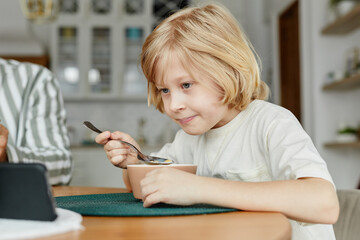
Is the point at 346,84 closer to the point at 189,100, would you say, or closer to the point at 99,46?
the point at 189,100

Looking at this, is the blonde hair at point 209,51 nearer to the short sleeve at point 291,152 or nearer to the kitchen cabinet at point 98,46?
the short sleeve at point 291,152

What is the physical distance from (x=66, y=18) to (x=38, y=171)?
201 inches

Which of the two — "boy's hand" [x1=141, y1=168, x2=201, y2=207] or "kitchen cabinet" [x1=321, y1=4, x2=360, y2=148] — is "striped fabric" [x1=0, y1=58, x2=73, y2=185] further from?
"kitchen cabinet" [x1=321, y1=4, x2=360, y2=148]

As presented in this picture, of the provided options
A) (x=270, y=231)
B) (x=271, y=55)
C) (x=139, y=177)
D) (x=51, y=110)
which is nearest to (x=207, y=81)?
(x=139, y=177)

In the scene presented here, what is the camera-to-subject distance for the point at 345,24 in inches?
136

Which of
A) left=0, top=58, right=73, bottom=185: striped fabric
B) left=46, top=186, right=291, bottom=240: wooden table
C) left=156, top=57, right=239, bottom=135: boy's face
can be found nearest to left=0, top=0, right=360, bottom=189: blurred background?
left=0, top=58, right=73, bottom=185: striped fabric

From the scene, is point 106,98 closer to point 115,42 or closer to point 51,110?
point 115,42

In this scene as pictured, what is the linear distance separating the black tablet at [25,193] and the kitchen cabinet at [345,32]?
293 centimetres

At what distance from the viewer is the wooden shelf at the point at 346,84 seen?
3.21 m

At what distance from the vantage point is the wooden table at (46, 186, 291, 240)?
53 cm

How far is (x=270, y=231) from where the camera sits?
556mm

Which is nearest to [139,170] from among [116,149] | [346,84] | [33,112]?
[116,149]

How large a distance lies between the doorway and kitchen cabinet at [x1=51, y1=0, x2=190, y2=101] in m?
1.35

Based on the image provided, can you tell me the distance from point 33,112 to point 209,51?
0.93m
